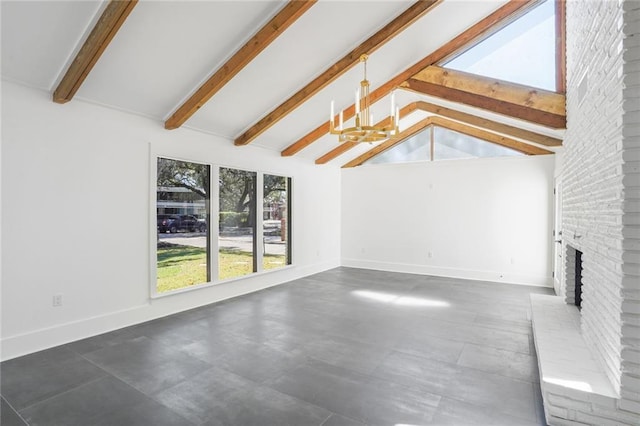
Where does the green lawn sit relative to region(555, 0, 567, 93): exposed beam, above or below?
below

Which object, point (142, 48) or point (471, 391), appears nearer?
point (471, 391)

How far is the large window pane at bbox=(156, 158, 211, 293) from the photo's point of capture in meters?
4.61

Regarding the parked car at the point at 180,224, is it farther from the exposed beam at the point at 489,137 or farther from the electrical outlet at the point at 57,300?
the exposed beam at the point at 489,137

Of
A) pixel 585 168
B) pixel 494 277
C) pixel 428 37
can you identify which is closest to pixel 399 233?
pixel 494 277

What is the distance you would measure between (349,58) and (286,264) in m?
4.20

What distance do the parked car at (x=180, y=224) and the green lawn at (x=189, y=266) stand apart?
10.2 inches

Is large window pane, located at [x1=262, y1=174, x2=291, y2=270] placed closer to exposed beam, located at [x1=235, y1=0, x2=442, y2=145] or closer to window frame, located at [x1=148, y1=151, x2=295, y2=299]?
window frame, located at [x1=148, y1=151, x2=295, y2=299]

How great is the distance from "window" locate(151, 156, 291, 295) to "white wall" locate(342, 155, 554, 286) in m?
2.51

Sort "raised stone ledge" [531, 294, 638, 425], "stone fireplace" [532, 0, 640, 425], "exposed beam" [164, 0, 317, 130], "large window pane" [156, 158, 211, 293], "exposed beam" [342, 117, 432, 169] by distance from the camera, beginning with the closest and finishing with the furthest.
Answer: "stone fireplace" [532, 0, 640, 425] → "raised stone ledge" [531, 294, 638, 425] → "exposed beam" [164, 0, 317, 130] → "large window pane" [156, 158, 211, 293] → "exposed beam" [342, 117, 432, 169]

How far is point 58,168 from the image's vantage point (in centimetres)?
354

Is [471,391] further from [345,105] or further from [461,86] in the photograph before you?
[345,105]

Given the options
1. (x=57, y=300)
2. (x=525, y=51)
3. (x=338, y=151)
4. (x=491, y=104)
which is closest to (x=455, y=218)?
(x=338, y=151)

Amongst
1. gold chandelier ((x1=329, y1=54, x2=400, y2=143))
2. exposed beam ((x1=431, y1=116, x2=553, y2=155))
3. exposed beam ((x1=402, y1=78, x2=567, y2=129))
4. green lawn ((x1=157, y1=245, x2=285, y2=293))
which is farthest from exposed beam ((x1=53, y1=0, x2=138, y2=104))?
exposed beam ((x1=431, y1=116, x2=553, y2=155))

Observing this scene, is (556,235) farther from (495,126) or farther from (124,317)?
(124,317)
